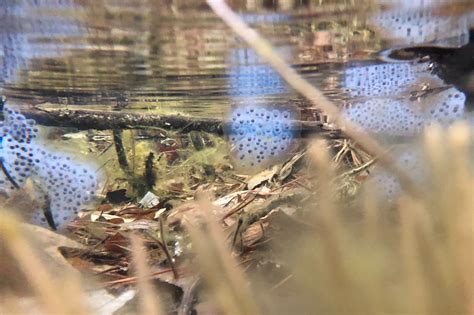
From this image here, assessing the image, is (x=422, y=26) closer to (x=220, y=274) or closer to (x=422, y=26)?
(x=422, y=26)

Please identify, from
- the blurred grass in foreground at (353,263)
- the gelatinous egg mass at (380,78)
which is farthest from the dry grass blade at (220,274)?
the gelatinous egg mass at (380,78)

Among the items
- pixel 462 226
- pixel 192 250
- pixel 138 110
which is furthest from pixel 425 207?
pixel 138 110

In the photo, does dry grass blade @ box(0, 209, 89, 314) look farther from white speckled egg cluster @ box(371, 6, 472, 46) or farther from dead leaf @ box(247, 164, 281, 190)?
white speckled egg cluster @ box(371, 6, 472, 46)

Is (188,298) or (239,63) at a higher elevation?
(239,63)

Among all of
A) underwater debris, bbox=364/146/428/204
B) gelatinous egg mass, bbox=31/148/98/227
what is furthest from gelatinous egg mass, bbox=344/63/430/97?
gelatinous egg mass, bbox=31/148/98/227

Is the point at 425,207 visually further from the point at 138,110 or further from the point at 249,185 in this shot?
the point at 138,110

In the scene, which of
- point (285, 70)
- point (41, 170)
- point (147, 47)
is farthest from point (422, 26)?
point (41, 170)

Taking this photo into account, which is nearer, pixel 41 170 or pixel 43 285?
pixel 43 285

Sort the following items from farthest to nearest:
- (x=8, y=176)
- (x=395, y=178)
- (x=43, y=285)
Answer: (x=8, y=176) < (x=395, y=178) < (x=43, y=285)
